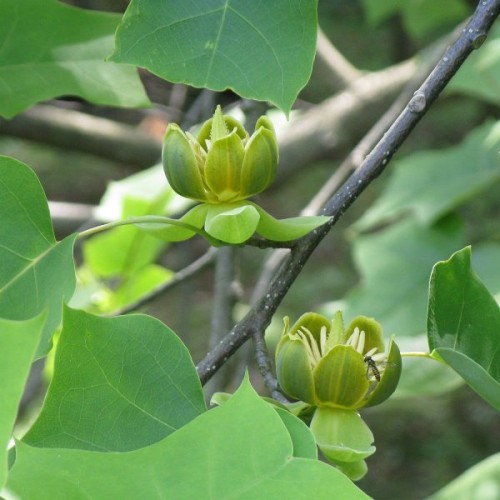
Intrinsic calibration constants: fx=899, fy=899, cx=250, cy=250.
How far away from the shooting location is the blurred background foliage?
1607mm

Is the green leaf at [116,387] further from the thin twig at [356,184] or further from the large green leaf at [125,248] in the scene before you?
the large green leaf at [125,248]

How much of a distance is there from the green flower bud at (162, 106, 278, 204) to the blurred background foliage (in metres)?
0.38

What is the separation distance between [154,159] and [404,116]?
1.59m

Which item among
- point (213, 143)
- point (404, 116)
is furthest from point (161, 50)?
point (404, 116)

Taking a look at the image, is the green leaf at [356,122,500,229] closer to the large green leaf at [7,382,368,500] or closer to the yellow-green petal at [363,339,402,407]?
the yellow-green petal at [363,339,402,407]

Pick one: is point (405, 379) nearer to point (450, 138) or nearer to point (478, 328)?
point (478, 328)

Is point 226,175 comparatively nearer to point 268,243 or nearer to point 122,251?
point 268,243

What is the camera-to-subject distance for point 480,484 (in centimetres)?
155

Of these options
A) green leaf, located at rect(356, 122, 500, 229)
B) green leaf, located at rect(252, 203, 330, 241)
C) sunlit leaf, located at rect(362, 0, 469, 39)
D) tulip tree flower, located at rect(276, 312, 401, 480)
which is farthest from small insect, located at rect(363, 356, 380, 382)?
sunlit leaf, located at rect(362, 0, 469, 39)

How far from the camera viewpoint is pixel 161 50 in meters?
0.70

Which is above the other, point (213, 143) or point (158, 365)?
point (213, 143)

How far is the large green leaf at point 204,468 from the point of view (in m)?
0.53

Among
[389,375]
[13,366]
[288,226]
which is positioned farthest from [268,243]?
[13,366]

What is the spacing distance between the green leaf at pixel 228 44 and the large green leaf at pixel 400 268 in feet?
3.12
